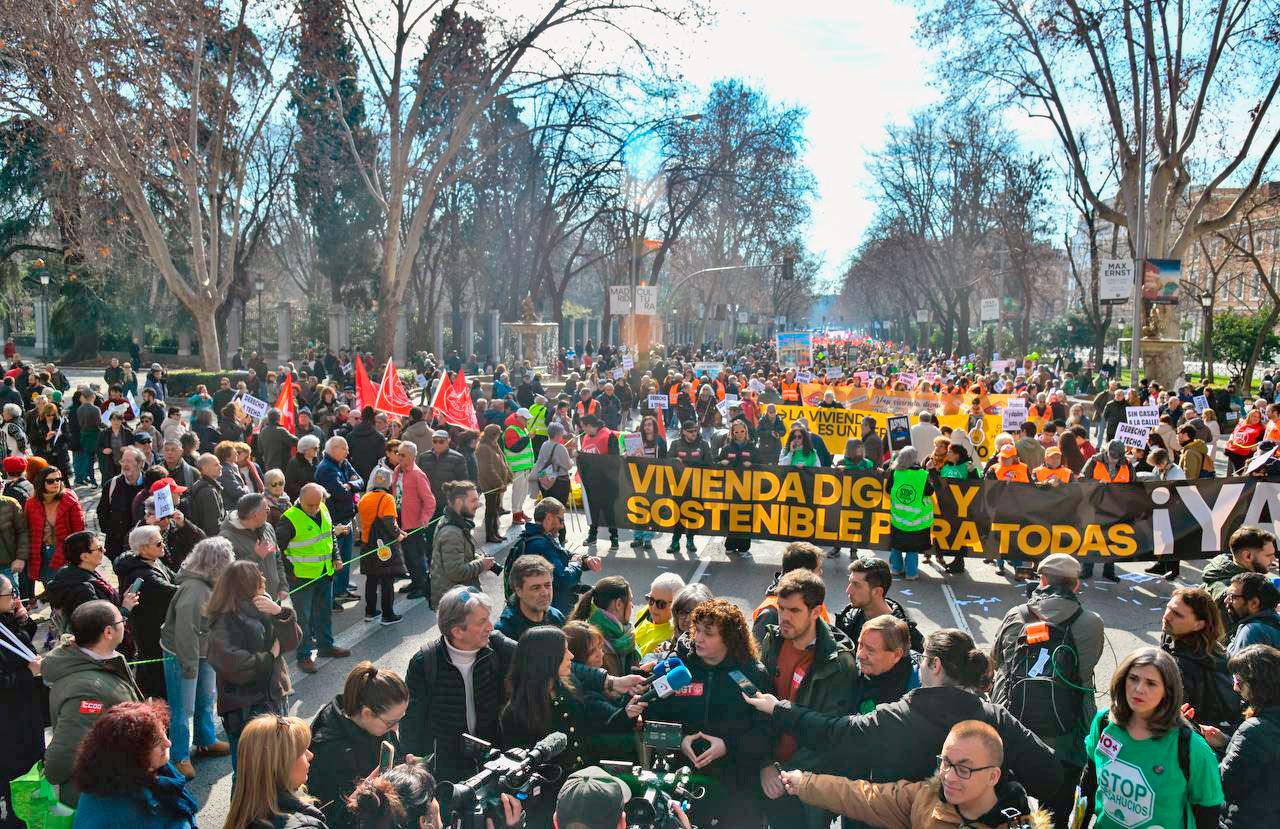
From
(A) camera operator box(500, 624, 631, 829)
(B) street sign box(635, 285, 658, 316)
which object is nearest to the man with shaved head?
(A) camera operator box(500, 624, 631, 829)

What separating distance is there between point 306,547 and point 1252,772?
6448 mm

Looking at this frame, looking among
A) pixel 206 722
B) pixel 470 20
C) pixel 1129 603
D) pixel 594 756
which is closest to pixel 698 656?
pixel 594 756

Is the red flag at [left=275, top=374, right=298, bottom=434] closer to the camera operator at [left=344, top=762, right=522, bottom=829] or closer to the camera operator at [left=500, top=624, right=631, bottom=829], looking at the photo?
the camera operator at [left=500, top=624, right=631, bottom=829]

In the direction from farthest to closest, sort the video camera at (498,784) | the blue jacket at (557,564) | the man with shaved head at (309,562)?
the man with shaved head at (309,562)
the blue jacket at (557,564)
the video camera at (498,784)

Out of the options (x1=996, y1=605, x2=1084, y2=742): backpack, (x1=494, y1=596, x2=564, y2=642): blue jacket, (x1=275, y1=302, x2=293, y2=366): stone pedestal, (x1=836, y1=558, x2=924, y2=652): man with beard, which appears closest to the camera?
(x1=996, y1=605, x2=1084, y2=742): backpack

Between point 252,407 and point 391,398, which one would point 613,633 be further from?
point 391,398

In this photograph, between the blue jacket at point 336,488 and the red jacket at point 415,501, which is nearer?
the blue jacket at point 336,488

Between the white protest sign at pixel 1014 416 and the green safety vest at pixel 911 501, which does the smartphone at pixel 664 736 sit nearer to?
the green safety vest at pixel 911 501

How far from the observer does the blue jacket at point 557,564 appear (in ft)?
22.8

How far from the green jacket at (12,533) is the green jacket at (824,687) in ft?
21.3

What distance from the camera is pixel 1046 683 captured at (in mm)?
4848

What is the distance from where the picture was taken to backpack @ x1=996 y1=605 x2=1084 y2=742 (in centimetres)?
482

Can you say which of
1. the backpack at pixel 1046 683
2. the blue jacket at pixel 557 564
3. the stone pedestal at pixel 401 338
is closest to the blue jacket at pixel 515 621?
the blue jacket at pixel 557 564

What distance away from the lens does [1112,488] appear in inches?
413
